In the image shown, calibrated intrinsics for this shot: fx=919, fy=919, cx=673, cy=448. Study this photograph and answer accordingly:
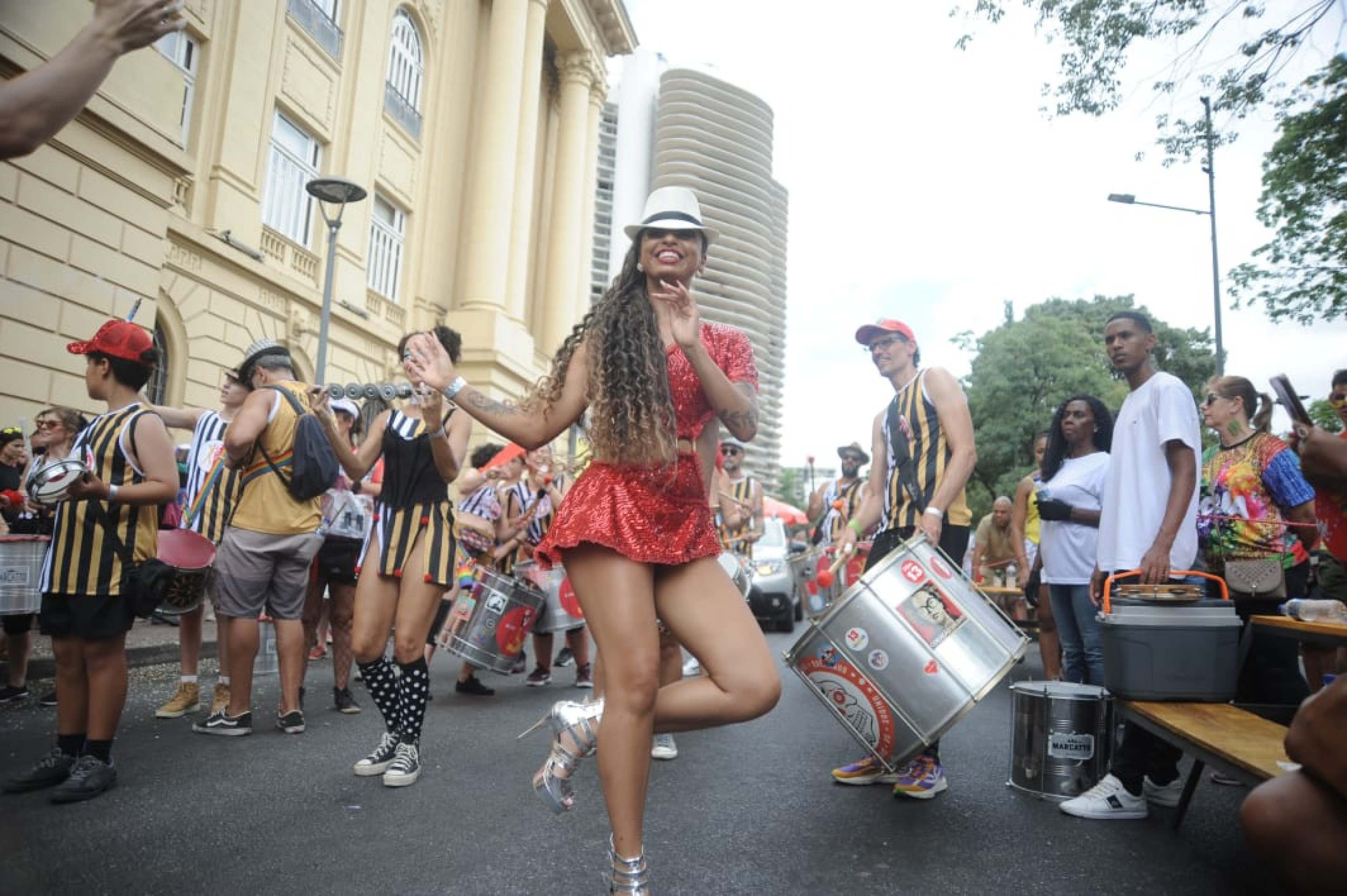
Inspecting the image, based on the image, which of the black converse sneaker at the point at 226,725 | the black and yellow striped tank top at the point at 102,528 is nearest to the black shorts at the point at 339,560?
the black converse sneaker at the point at 226,725

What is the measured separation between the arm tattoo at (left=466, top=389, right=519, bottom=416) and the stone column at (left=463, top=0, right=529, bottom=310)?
2114cm

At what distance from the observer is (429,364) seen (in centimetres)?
287

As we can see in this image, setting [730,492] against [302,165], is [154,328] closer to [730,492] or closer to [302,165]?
[302,165]

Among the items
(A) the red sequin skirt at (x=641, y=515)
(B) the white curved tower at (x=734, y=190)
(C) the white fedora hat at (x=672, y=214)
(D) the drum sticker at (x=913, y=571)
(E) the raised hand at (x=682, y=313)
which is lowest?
(D) the drum sticker at (x=913, y=571)

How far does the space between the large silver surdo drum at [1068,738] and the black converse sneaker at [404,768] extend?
9.25 ft

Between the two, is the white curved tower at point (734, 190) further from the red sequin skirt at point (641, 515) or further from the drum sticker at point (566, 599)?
the red sequin skirt at point (641, 515)

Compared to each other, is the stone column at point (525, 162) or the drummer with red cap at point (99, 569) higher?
the stone column at point (525, 162)

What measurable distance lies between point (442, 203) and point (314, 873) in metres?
22.0

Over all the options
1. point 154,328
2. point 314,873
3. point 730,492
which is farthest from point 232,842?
point 154,328

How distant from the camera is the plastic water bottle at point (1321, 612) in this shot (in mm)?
3418

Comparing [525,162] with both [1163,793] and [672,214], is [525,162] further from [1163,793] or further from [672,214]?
[1163,793]

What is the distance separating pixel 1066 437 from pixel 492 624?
3919mm

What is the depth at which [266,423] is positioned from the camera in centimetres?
526

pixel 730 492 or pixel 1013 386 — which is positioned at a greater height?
pixel 1013 386
